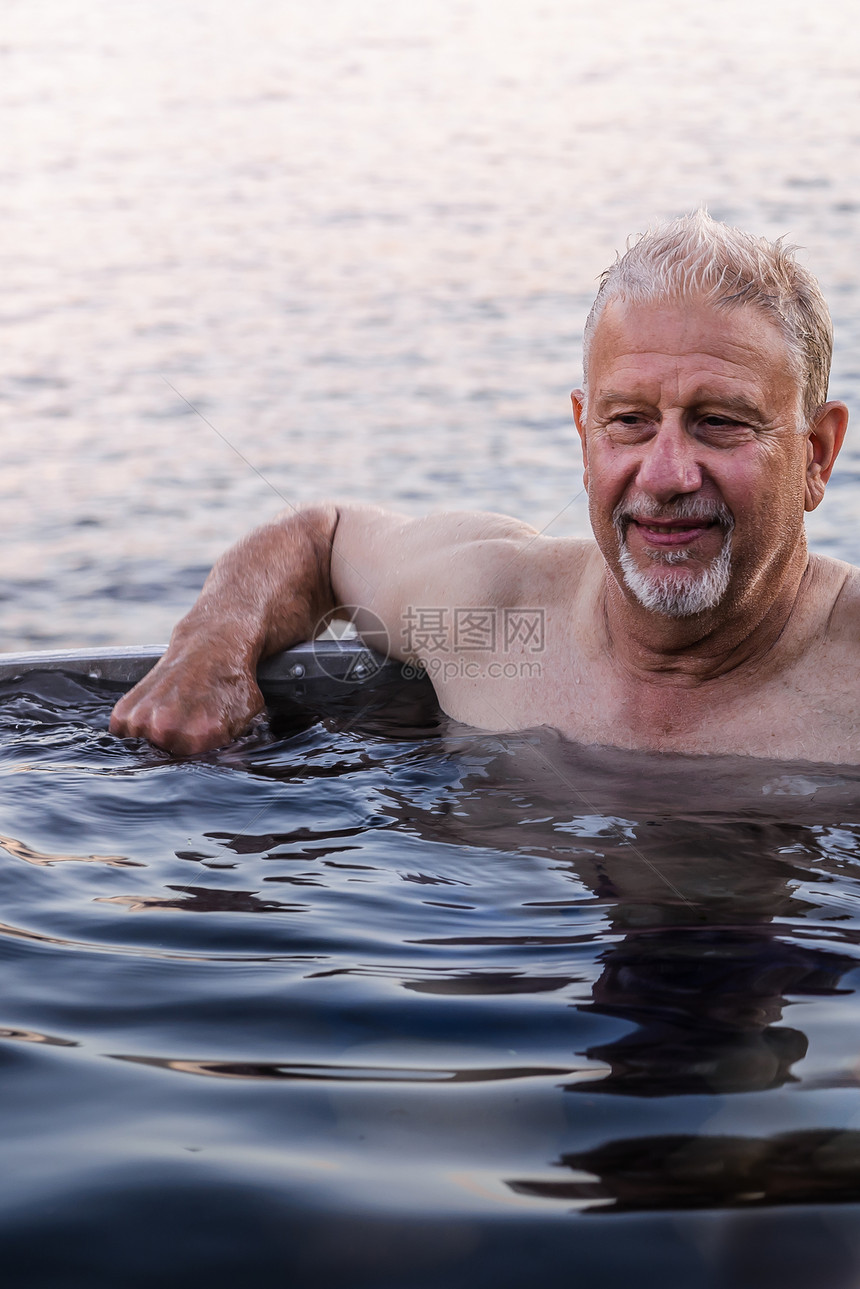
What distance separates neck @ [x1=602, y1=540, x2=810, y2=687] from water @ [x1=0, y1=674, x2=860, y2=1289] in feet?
0.73

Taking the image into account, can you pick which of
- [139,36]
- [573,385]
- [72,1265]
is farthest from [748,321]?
[139,36]

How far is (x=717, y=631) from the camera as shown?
9.55 ft

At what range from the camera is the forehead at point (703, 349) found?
106 inches

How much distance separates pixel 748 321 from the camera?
8.87 feet

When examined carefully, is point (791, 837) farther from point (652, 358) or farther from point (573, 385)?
point (573, 385)

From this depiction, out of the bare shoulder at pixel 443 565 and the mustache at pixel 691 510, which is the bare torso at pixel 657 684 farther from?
the mustache at pixel 691 510

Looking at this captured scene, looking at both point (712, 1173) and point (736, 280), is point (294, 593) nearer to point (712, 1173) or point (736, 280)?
point (736, 280)

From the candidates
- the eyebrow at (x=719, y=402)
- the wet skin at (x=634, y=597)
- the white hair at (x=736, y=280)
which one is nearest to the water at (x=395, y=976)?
the wet skin at (x=634, y=597)

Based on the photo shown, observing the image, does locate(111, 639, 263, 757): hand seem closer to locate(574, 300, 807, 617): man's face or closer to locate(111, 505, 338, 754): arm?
locate(111, 505, 338, 754): arm

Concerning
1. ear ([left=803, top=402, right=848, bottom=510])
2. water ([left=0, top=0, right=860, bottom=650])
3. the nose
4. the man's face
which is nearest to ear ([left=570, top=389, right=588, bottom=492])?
the man's face

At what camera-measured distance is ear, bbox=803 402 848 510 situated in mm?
2863

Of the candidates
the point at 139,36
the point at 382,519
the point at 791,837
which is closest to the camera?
the point at 791,837

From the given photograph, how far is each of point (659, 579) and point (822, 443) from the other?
45 centimetres

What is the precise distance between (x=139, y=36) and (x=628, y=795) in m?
20.9
